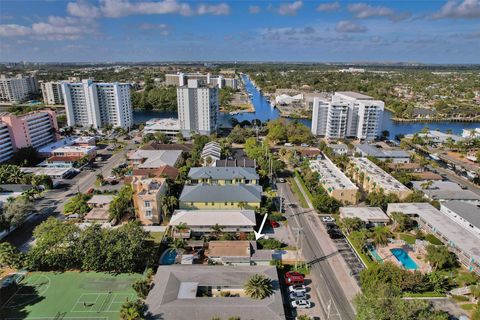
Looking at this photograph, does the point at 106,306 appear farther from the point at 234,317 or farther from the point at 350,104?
the point at 350,104

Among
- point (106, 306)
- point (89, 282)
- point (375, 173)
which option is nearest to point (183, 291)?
point (106, 306)

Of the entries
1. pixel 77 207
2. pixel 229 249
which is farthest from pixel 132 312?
pixel 77 207

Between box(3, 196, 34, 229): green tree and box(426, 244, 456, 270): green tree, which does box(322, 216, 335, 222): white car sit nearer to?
box(426, 244, 456, 270): green tree


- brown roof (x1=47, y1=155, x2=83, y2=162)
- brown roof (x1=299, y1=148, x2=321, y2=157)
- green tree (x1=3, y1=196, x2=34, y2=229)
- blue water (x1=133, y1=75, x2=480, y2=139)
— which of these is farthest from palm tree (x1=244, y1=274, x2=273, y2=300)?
blue water (x1=133, y1=75, x2=480, y2=139)

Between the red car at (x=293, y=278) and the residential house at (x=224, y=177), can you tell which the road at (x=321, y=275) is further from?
the residential house at (x=224, y=177)

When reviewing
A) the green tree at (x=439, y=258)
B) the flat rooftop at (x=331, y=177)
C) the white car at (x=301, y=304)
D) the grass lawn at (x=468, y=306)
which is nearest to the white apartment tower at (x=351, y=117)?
the flat rooftop at (x=331, y=177)
